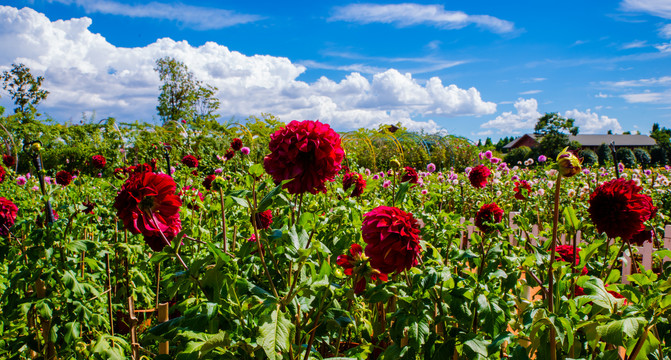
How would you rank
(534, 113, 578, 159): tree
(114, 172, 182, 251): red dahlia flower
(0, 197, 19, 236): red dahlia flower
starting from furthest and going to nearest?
1. (534, 113, 578, 159): tree
2. (0, 197, 19, 236): red dahlia flower
3. (114, 172, 182, 251): red dahlia flower

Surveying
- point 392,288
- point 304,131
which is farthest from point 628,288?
point 304,131

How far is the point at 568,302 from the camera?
106 centimetres

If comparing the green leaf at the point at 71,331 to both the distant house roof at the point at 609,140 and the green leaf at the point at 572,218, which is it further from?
the distant house roof at the point at 609,140

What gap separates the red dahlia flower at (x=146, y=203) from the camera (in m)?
1.05

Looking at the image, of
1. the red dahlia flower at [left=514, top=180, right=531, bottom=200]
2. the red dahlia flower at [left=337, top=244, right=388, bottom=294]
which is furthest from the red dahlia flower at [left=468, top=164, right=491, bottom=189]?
the red dahlia flower at [left=337, top=244, right=388, bottom=294]

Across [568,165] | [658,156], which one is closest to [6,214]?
[568,165]

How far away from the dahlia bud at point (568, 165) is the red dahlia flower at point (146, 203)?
104 cm

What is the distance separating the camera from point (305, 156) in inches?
43.8

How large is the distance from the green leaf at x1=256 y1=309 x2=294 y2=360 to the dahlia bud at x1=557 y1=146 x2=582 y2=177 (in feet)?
2.52

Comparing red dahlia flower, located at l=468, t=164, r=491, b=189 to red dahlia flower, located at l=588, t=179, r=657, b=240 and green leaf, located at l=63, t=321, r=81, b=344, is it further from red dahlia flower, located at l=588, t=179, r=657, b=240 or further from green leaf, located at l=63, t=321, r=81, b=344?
green leaf, located at l=63, t=321, r=81, b=344

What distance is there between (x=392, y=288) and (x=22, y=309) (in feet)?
5.01

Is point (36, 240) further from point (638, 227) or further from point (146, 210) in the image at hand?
point (638, 227)

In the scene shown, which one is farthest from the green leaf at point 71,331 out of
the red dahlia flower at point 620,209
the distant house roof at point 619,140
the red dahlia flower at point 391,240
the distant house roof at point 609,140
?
the distant house roof at point 619,140

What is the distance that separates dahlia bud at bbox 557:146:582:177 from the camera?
0.93 metres
